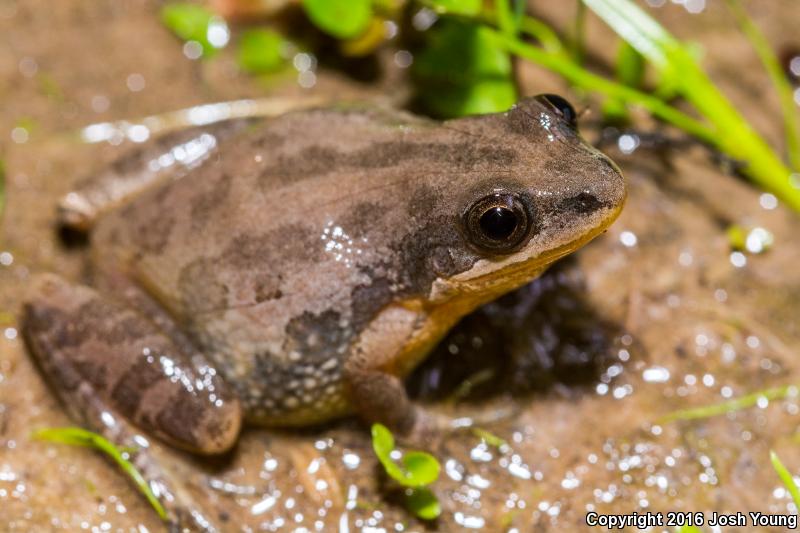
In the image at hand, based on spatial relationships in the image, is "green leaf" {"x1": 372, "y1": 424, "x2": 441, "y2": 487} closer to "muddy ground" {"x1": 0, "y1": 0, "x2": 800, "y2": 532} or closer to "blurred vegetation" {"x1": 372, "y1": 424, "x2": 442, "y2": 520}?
"blurred vegetation" {"x1": 372, "y1": 424, "x2": 442, "y2": 520}

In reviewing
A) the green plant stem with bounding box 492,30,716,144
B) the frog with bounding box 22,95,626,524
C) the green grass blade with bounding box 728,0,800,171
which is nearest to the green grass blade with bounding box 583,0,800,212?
the green plant stem with bounding box 492,30,716,144

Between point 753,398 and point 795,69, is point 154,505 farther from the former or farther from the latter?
point 795,69

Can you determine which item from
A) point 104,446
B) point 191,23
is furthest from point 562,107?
point 191,23

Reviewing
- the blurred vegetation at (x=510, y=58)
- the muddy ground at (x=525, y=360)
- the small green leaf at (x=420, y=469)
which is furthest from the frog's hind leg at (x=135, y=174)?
the small green leaf at (x=420, y=469)

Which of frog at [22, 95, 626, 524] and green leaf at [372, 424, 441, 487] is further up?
frog at [22, 95, 626, 524]

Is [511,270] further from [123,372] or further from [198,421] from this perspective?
[123,372]

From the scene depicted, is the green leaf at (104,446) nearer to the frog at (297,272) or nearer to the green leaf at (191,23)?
the frog at (297,272)
